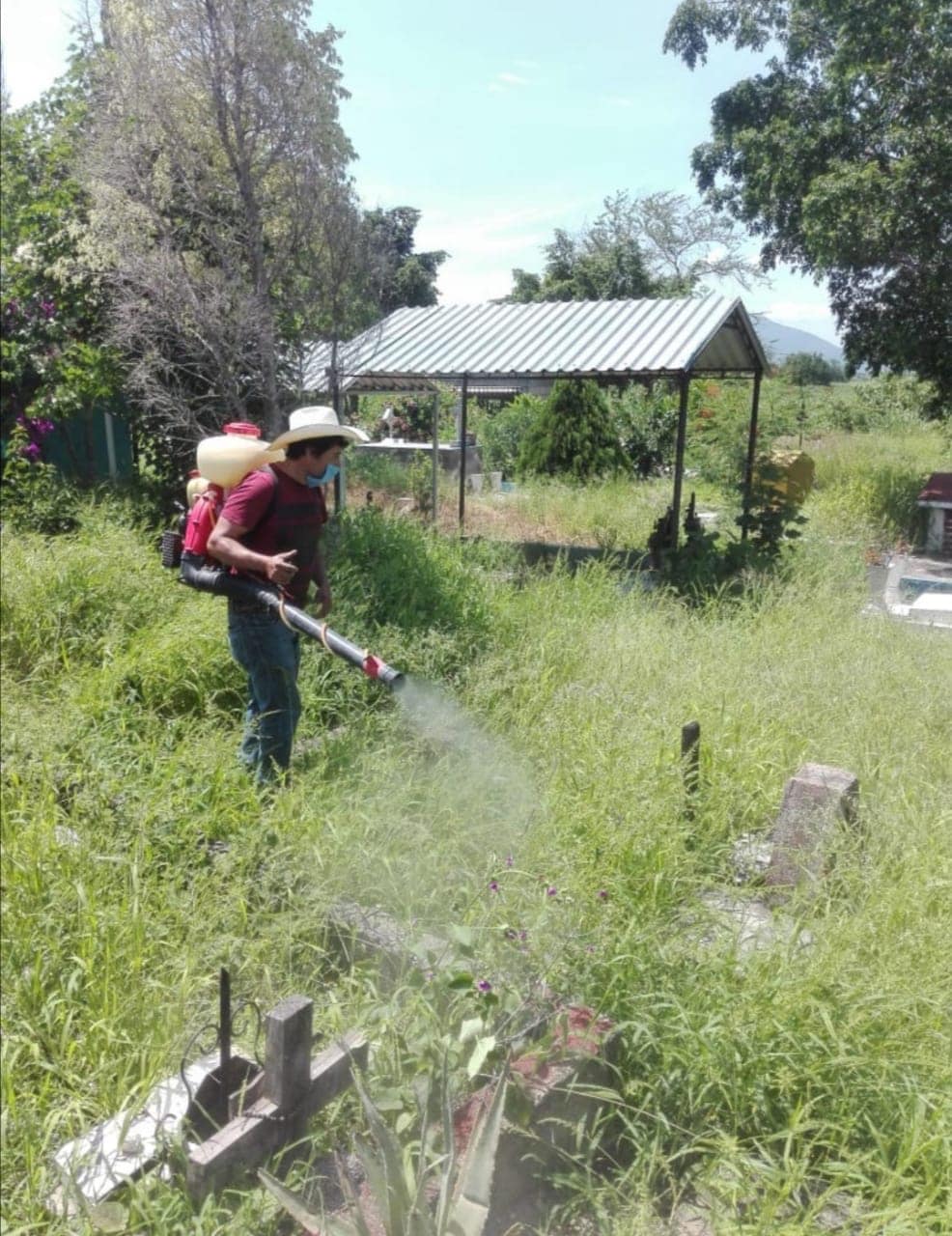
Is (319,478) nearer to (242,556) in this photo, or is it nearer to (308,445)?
(308,445)

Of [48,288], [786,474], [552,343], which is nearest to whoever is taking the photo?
[48,288]

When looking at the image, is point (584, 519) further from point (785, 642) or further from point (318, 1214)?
point (318, 1214)

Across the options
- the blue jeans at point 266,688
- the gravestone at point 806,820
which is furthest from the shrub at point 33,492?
the gravestone at point 806,820

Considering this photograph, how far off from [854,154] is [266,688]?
1242 cm

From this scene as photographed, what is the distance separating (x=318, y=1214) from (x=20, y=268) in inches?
325

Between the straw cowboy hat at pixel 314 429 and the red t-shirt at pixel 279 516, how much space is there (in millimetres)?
149

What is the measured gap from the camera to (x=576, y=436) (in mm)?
16594

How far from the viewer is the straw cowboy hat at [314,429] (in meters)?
3.64

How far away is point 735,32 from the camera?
572 inches

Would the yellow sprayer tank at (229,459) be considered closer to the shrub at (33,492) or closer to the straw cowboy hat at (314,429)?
the straw cowboy hat at (314,429)

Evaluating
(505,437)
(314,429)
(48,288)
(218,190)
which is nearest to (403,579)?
(314,429)

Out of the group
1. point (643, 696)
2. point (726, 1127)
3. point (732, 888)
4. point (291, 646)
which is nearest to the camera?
point (726, 1127)

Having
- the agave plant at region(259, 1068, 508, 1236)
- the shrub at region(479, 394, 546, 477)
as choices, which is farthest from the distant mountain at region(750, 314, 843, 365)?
the agave plant at region(259, 1068, 508, 1236)

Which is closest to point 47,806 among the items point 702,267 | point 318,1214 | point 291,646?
point 291,646
